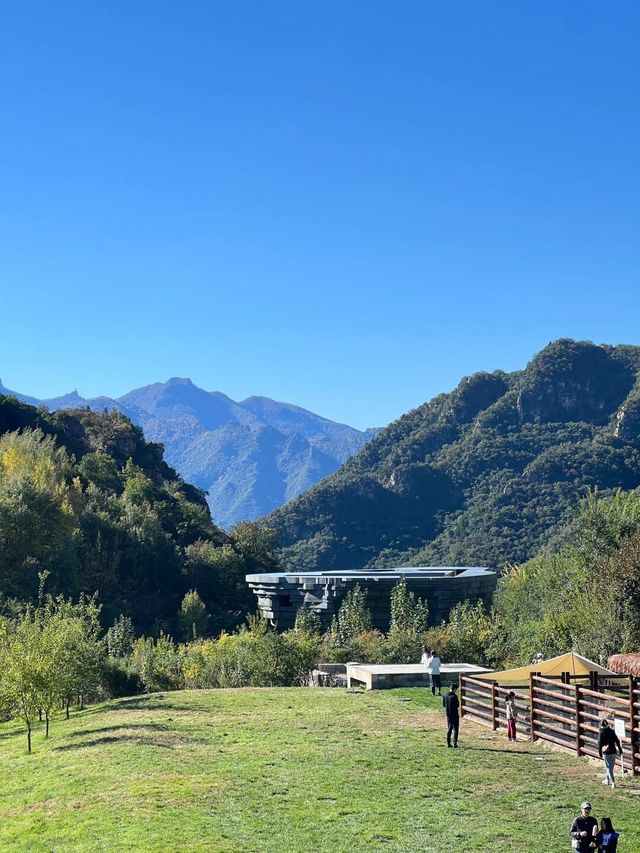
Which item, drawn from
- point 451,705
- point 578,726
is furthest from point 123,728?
point 578,726

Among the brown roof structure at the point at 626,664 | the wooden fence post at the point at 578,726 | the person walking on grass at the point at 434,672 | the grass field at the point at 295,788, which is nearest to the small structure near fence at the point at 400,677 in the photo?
the person walking on grass at the point at 434,672

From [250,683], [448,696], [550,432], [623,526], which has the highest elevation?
[550,432]

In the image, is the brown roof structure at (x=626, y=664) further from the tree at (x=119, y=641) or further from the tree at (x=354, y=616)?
the tree at (x=119, y=641)

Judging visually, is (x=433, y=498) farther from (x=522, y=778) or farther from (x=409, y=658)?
(x=522, y=778)

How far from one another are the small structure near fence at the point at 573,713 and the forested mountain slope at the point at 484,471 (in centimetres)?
7560

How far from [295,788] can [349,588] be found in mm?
30910

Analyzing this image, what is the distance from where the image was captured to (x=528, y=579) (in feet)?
234

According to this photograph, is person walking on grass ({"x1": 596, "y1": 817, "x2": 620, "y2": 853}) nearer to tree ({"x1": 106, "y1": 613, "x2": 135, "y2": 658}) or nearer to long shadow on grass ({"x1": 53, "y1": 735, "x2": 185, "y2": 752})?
long shadow on grass ({"x1": 53, "y1": 735, "x2": 185, "y2": 752})

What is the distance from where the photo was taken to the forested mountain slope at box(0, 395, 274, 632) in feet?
195

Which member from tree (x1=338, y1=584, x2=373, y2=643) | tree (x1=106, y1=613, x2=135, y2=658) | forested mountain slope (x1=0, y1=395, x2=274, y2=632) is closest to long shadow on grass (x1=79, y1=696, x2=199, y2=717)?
tree (x1=106, y1=613, x2=135, y2=658)

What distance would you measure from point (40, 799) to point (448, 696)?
8.69m

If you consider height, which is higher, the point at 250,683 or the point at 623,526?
the point at 623,526

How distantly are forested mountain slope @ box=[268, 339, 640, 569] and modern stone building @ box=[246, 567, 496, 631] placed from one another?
167 ft

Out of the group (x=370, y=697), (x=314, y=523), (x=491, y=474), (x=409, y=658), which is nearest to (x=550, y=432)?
(x=491, y=474)
